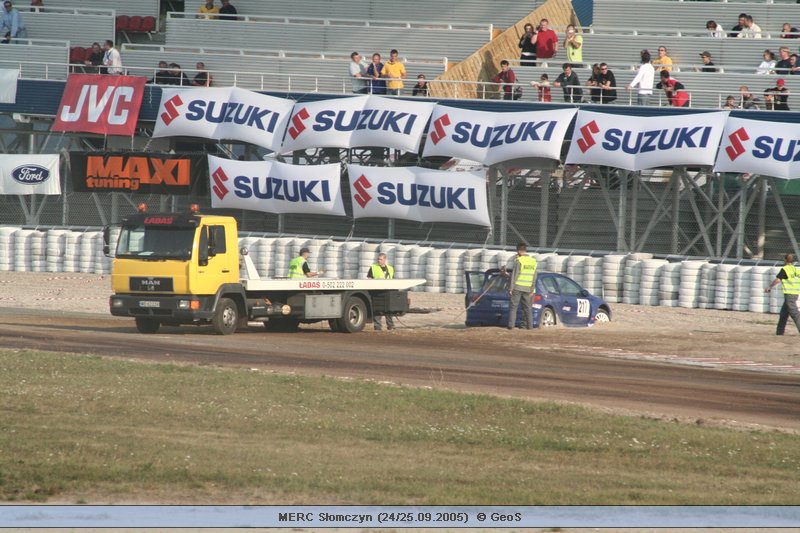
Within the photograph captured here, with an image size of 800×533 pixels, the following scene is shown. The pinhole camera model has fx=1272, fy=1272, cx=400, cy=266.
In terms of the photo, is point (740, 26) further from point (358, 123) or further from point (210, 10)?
point (210, 10)

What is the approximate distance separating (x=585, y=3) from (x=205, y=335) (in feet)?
75.8

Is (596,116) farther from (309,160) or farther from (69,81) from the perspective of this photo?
(69,81)

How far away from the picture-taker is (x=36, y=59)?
41906 mm

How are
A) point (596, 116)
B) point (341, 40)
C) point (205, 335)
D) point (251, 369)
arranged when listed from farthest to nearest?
point (341, 40) < point (596, 116) < point (205, 335) < point (251, 369)

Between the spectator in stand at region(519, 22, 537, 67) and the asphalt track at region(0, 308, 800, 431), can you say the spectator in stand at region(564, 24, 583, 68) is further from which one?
the asphalt track at region(0, 308, 800, 431)

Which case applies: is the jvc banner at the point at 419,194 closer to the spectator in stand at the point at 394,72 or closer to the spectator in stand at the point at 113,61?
the spectator in stand at the point at 394,72

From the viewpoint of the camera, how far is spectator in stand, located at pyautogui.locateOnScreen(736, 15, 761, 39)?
3878 centimetres

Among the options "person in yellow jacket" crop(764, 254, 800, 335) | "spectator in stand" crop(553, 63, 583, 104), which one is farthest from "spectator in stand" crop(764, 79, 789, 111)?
"person in yellow jacket" crop(764, 254, 800, 335)

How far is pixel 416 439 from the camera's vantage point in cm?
1355

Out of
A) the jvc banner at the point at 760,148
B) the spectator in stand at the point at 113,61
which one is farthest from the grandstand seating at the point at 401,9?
the jvc banner at the point at 760,148

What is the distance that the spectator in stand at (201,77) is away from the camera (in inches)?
1564

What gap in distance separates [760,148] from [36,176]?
22008 millimetres

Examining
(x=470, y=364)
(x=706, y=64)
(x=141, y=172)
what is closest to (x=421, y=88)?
(x=706, y=64)

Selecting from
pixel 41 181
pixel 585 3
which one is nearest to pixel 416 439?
pixel 41 181
